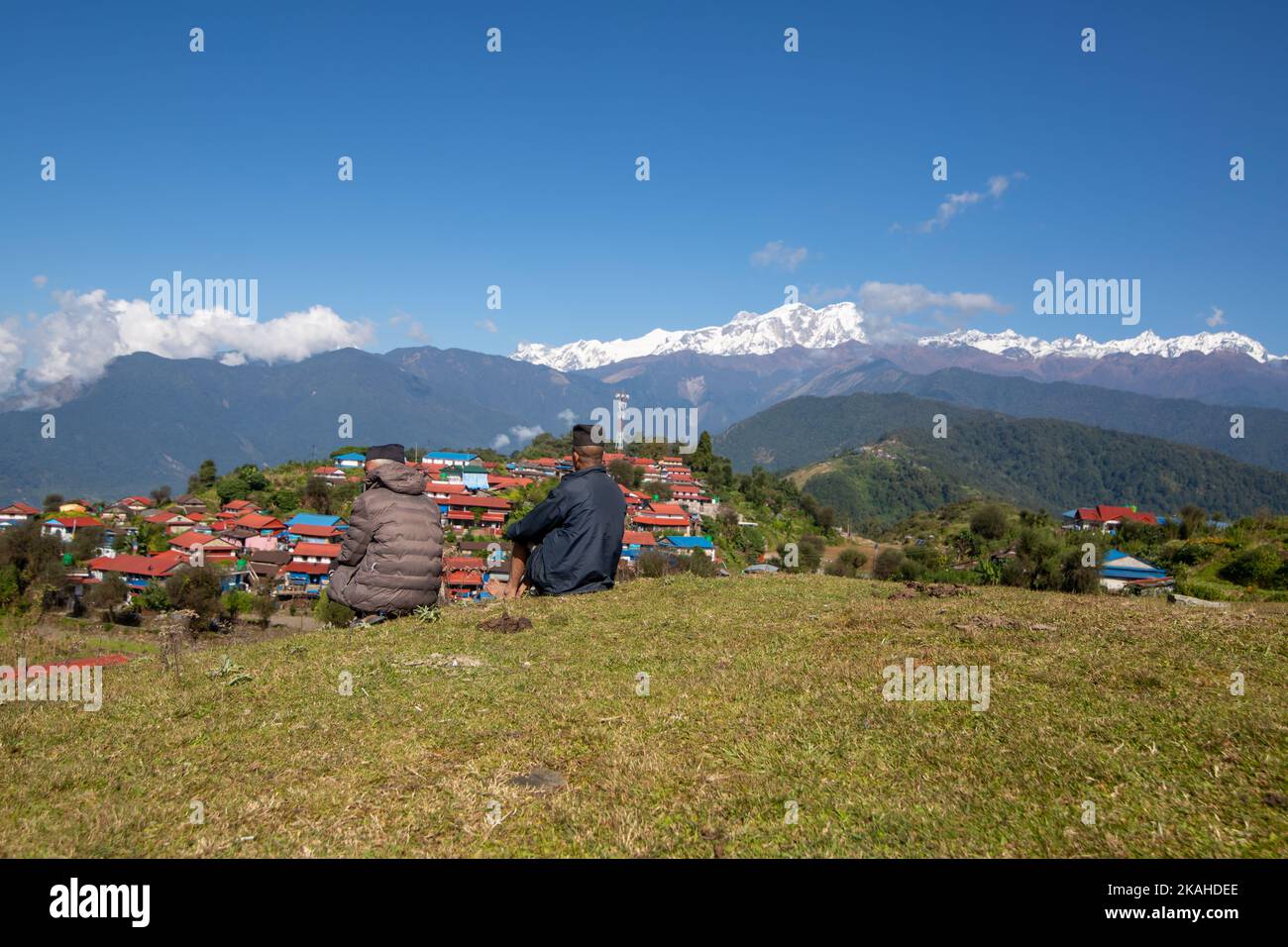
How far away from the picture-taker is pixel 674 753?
5508 millimetres

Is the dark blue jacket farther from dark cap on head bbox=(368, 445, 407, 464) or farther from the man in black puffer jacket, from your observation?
dark cap on head bbox=(368, 445, 407, 464)

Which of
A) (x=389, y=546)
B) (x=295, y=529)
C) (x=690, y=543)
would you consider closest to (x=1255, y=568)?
(x=389, y=546)

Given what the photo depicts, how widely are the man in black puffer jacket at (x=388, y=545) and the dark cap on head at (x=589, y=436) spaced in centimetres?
243

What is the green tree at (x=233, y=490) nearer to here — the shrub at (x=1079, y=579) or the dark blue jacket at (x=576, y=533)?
the shrub at (x=1079, y=579)

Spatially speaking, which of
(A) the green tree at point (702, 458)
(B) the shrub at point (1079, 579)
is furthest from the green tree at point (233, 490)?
(B) the shrub at point (1079, 579)

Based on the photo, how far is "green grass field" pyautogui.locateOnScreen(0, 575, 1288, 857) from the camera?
4266 millimetres

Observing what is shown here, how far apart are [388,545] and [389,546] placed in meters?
0.02

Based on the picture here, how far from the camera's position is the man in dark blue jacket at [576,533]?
11633 mm

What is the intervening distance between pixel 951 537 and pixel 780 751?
9198cm

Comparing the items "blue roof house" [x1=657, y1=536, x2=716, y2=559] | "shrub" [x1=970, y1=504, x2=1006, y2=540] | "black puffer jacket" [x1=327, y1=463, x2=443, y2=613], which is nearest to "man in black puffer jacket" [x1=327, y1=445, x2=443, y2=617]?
"black puffer jacket" [x1=327, y1=463, x2=443, y2=613]

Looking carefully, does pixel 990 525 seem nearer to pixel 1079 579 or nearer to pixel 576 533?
pixel 1079 579

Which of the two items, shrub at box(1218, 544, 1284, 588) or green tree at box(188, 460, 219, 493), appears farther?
green tree at box(188, 460, 219, 493)

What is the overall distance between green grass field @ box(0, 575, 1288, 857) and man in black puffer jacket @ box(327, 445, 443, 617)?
72.8 inches
